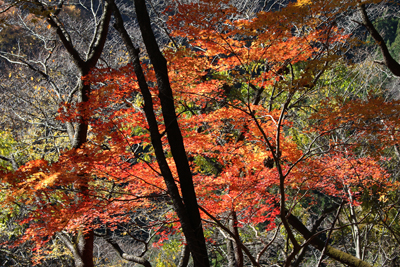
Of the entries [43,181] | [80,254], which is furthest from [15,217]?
[43,181]

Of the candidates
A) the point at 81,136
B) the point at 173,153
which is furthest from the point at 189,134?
the point at 173,153

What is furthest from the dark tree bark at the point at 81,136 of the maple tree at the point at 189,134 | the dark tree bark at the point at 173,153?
the dark tree bark at the point at 173,153

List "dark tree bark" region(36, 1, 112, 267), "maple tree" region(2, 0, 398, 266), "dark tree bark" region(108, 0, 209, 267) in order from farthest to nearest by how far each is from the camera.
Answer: "dark tree bark" region(36, 1, 112, 267) < "maple tree" region(2, 0, 398, 266) < "dark tree bark" region(108, 0, 209, 267)

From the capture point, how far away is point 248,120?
22.8 feet

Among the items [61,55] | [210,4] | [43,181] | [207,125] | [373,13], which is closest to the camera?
[43,181]

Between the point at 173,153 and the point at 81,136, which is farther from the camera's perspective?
the point at 81,136

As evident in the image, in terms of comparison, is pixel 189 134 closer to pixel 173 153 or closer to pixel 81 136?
pixel 81 136

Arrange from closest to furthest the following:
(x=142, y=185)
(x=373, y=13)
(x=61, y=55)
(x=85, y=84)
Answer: (x=85, y=84) → (x=142, y=185) → (x=373, y=13) → (x=61, y=55)

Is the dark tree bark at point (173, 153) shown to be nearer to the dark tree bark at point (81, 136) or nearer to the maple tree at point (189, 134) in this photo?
the maple tree at point (189, 134)

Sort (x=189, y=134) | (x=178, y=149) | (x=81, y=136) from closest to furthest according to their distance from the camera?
1. (x=178, y=149)
2. (x=81, y=136)
3. (x=189, y=134)

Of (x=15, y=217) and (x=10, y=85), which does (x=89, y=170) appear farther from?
(x=10, y=85)

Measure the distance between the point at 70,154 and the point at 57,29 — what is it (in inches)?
117

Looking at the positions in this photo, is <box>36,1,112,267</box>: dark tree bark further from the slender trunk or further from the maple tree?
the slender trunk

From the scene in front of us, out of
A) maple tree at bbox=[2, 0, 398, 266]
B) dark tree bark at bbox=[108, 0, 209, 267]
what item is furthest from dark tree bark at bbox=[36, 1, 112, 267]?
dark tree bark at bbox=[108, 0, 209, 267]
